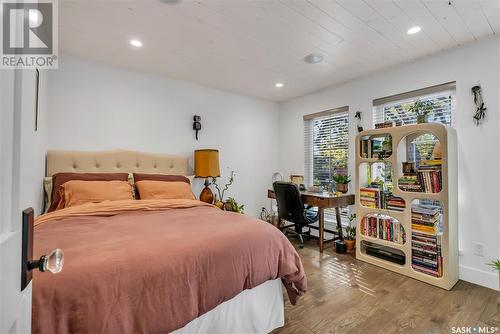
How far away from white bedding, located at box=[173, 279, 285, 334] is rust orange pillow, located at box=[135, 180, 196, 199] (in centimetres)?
148

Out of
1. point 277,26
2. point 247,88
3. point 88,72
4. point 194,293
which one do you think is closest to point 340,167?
point 247,88

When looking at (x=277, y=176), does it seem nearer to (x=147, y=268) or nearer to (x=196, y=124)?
(x=196, y=124)

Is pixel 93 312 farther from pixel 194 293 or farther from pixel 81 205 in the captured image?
pixel 81 205

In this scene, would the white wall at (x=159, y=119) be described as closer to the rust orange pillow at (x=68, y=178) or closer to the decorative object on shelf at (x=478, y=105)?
the rust orange pillow at (x=68, y=178)

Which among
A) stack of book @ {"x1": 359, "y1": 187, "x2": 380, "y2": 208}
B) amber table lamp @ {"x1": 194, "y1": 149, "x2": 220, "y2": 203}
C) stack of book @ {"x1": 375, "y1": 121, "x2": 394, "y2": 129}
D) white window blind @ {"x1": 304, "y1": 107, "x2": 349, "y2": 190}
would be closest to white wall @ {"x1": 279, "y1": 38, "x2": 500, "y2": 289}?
stack of book @ {"x1": 375, "y1": 121, "x2": 394, "y2": 129}

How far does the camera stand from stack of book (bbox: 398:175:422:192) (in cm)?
243

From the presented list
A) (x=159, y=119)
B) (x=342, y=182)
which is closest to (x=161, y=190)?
(x=159, y=119)

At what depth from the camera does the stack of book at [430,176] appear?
7.55 feet

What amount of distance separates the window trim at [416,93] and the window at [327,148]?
0.49m

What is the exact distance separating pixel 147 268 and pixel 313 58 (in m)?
2.63

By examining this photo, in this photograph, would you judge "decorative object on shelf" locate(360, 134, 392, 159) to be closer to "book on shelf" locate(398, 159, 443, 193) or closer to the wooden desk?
"book on shelf" locate(398, 159, 443, 193)

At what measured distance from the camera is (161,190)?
266 cm

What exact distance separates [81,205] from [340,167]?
3.23m

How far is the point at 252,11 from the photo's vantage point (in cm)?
190
